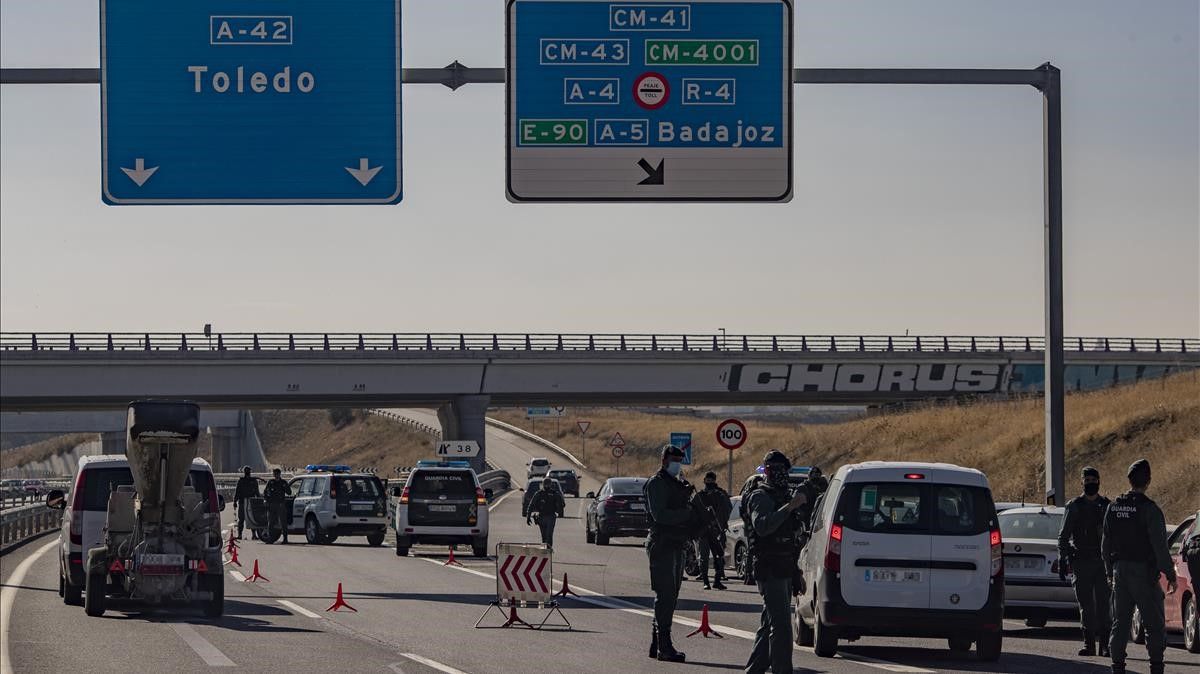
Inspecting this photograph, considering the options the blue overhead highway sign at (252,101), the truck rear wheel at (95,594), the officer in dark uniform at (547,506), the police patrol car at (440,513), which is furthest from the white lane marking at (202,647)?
the police patrol car at (440,513)

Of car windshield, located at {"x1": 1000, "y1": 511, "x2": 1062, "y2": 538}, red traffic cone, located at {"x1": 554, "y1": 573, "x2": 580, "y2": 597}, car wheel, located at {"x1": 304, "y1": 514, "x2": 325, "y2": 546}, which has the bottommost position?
car wheel, located at {"x1": 304, "y1": 514, "x2": 325, "y2": 546}

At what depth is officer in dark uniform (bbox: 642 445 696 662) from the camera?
55.6 ft

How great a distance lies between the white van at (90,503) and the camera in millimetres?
23062

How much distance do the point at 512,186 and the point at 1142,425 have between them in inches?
1479

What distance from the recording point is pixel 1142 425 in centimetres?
5291

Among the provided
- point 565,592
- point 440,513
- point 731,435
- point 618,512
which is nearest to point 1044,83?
point 565,592

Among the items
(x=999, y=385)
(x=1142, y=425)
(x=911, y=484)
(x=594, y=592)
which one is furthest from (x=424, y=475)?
(x=999, y=385)

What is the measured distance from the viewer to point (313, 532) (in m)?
42.2

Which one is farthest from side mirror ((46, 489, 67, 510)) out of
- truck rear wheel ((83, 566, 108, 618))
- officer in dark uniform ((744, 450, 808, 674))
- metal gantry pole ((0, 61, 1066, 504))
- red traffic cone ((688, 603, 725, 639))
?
officer in dark uniform ((744, 450, 808, 674))

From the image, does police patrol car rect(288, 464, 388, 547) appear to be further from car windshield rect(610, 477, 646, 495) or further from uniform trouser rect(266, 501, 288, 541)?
car windshield rect(610, 477, 646, 495)

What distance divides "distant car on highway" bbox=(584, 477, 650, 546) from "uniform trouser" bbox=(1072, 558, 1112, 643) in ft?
76.4

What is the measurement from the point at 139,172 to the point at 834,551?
8146 millimetres

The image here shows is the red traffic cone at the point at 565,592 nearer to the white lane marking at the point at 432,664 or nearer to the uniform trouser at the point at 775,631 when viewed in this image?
the white lane marking at the point at 432,664

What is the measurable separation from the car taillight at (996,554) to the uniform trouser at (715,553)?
939cm
